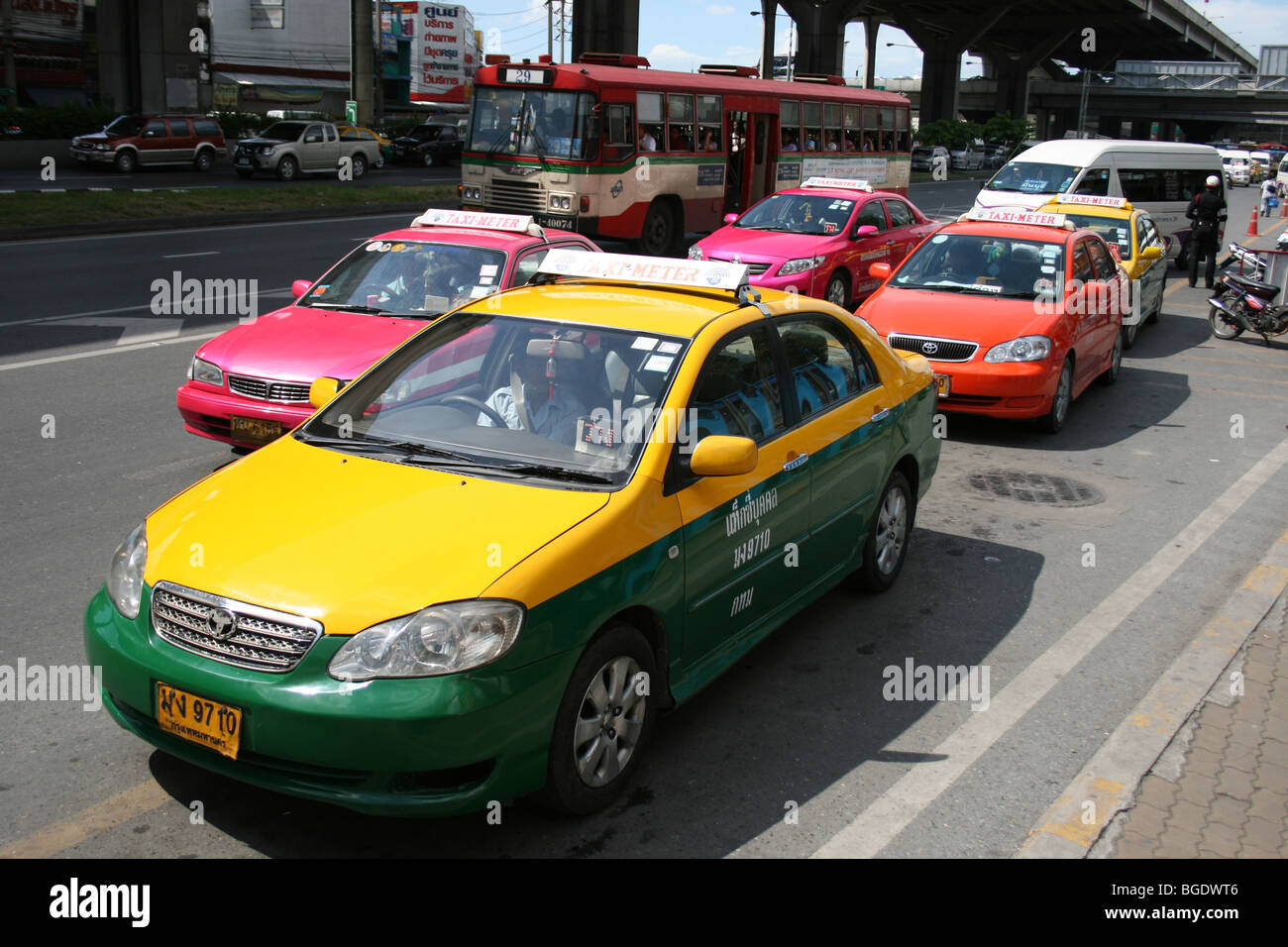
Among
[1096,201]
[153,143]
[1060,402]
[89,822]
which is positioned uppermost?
[153,143]

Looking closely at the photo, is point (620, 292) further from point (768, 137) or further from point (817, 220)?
point (768, 137)

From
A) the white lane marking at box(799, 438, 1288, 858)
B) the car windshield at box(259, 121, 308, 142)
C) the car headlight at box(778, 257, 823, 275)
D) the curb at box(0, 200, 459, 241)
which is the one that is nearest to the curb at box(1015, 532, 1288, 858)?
the white lane marking at box(799, 438, 1288, 858)

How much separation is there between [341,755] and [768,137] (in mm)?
21666

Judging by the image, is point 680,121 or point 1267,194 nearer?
point 680,121

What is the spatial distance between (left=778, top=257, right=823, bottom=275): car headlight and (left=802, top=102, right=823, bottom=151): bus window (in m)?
11.2

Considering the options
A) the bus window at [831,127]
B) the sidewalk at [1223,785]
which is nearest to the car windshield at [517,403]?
the sidewalk at [1223,785]

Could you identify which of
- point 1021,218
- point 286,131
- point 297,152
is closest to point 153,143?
point 286,131

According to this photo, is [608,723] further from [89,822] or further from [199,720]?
[89,822]

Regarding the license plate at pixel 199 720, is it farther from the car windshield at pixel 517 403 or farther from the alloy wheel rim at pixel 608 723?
the car windshield at pixel 517 403

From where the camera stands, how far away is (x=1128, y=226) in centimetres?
1510

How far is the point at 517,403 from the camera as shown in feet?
15.8

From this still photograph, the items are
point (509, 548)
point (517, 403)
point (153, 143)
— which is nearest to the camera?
point (509, 548)

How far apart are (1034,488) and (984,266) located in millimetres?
2979
